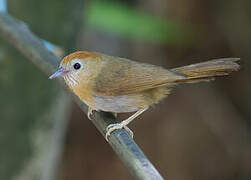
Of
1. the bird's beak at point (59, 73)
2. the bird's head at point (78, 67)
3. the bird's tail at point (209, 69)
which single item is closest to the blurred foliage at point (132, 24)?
the bird's head at point (78, 67)

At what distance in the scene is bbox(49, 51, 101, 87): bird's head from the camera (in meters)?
3.03

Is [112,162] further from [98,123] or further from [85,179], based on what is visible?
[98,123]

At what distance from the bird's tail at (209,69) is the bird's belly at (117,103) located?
0.32 metres

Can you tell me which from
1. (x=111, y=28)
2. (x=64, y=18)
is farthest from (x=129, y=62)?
(x=111, y=28)

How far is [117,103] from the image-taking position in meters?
3.08

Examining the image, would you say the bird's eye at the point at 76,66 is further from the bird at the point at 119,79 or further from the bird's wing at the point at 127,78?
the bird's wing at the point at 127,78

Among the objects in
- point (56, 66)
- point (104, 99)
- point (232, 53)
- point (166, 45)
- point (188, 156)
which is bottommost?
point (104, 99)

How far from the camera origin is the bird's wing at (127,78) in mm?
3029

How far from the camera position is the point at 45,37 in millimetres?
3844

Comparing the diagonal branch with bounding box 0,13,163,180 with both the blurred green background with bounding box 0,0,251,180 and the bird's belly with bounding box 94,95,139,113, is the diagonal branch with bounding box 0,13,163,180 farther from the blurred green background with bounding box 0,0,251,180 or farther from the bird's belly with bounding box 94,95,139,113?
the blurred green background with bounding box 0,0,251,180

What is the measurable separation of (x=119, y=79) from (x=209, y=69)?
579mm

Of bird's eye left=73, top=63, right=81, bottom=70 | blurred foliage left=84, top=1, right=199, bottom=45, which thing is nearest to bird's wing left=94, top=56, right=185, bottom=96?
bird's eye left=73, top=63, right=81, bottom=70

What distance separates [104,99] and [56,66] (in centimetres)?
36

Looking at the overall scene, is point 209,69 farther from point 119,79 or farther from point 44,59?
point 44,59
